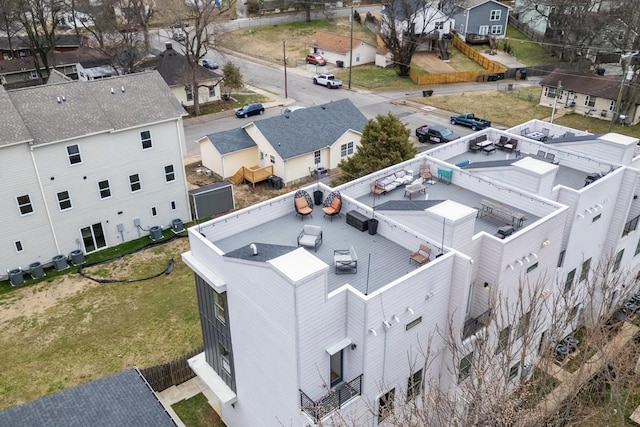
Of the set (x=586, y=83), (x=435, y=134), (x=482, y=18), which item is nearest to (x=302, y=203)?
(x=435, y=134)

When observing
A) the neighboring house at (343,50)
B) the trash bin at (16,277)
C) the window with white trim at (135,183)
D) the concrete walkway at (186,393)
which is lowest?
the concrete walkway at (186,393)

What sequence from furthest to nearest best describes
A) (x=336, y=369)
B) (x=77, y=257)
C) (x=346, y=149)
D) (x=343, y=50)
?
(x=343, y=50) < (x=346, y=149) < (x=77, y=257) < (x=336, y=369)

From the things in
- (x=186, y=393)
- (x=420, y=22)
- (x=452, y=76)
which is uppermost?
(x=420, y=22)

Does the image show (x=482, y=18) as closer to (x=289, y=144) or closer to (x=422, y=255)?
(x=289, y=144)

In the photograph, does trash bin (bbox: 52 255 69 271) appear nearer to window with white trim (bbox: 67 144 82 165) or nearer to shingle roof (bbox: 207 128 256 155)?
window with white trim (bbox: 67 144 82 165)

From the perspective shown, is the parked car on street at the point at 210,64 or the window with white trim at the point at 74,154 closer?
the window with white trim at the point at 74,154

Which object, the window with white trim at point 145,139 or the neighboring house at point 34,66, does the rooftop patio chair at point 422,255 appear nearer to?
the window with white trim at point 145,139

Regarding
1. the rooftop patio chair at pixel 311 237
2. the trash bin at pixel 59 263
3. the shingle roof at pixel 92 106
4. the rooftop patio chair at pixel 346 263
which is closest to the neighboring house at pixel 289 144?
the shingle roof at pixel 92 106

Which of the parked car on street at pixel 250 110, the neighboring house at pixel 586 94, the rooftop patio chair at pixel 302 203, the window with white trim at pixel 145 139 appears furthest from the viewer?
the parked car on street at pixel 250 110
